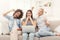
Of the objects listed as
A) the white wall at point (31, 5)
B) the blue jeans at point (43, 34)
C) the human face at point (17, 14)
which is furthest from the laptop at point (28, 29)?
the white wall at point (31, 5)

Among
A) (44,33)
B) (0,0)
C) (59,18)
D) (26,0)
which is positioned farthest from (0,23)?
(59,18)

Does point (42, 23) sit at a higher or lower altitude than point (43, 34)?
higher

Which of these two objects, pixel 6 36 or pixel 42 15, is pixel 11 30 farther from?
pixel 42 15

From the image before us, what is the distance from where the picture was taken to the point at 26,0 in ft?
12.3

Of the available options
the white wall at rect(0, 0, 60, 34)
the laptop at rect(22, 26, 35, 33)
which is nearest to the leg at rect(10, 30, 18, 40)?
the laptop at rect(22, 26, 35, 33)

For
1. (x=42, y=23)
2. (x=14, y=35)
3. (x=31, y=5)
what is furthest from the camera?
(x=31, y=5)

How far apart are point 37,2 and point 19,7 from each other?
0.43 meters

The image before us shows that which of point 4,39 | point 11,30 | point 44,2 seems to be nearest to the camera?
point 4,39

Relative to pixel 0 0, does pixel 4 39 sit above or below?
below

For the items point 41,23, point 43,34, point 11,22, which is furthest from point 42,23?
point 11,22

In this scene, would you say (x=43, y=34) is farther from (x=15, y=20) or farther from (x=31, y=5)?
(x=31, y=5)

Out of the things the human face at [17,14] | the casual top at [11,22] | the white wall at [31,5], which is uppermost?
the white wall at [31,5]

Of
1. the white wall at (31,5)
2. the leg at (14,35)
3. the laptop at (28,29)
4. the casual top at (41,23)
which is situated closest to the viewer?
the leg at (14,35)

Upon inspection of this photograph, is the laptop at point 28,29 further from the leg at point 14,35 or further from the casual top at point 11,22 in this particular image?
the casual top at point 11,22
